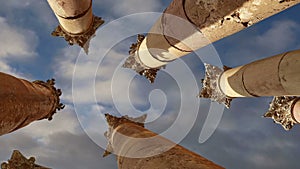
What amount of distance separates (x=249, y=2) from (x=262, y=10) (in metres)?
0.43

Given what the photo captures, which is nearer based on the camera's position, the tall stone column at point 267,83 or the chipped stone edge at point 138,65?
the tall stone column at point 267,83

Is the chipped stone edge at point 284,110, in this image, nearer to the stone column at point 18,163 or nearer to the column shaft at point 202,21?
the column shaft at point 202,21

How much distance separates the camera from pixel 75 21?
1038 centimetres

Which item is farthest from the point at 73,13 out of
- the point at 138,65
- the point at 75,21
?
the point at 138,65

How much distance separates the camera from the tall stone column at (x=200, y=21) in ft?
22.7

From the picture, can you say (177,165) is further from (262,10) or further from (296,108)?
(296,108)

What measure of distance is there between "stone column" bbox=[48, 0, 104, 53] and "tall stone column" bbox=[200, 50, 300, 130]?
5.11 m

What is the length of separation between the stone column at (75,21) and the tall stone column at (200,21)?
7.26 ft

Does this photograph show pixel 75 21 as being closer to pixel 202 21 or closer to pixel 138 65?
pixel 202 21

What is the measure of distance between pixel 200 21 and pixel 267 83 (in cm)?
247

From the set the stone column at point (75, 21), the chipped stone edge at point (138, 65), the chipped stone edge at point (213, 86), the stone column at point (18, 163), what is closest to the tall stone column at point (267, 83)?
the chipped stone edge at point (213, 86)

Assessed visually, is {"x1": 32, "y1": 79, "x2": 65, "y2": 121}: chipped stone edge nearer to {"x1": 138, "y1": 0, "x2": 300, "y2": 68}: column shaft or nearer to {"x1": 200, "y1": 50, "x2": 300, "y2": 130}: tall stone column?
{"x1": 138, "y1": 0, "x2": 300, "y2": 68}: column shaft

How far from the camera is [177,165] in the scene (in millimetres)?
5816

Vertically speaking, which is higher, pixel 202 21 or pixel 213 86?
pixel 213 86
